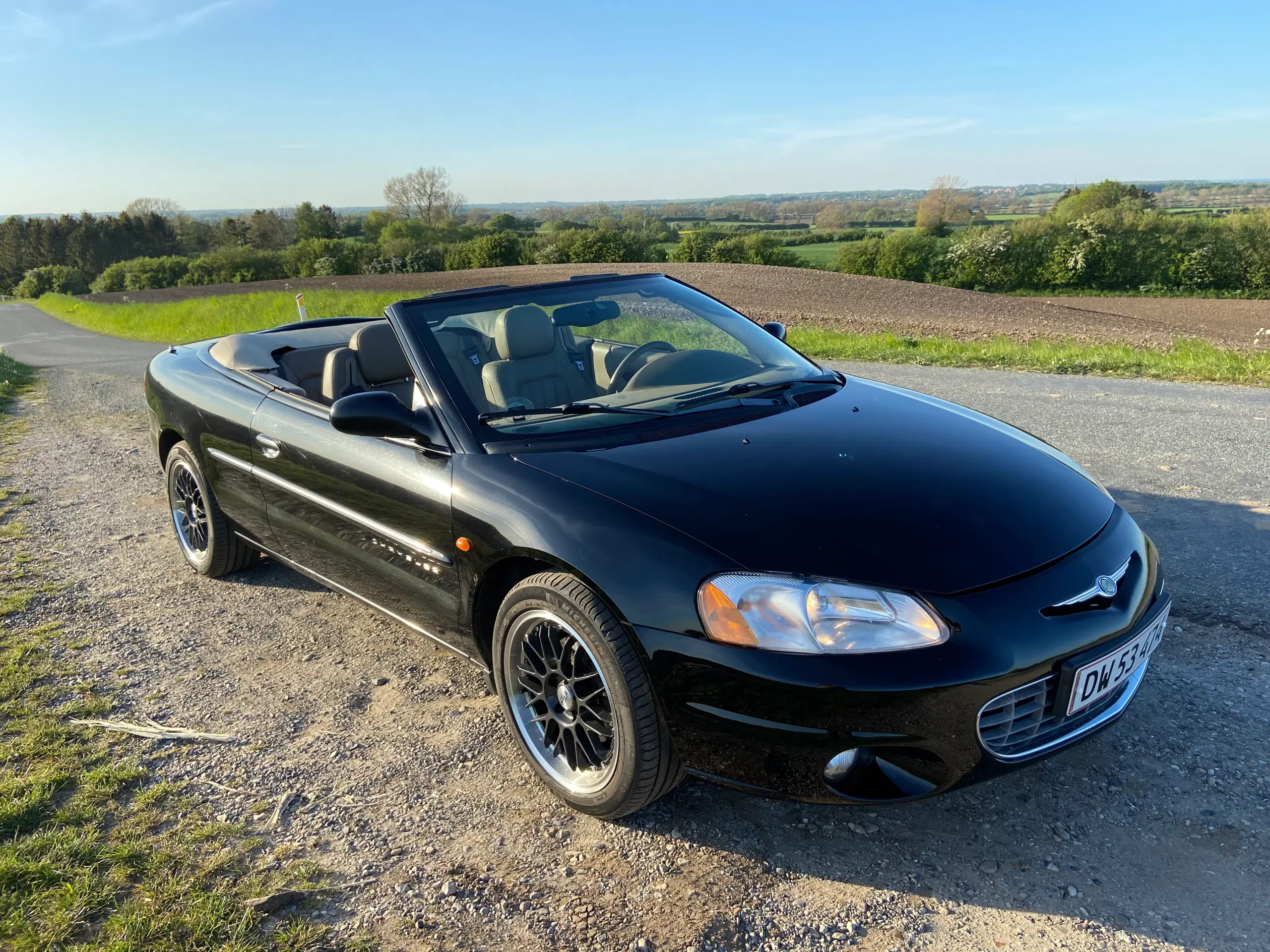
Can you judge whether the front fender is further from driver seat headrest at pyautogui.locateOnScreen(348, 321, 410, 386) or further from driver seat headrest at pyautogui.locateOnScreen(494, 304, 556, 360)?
driver seat headrest at pyautogui.locateOnScreen(348, 321, 410, 386)

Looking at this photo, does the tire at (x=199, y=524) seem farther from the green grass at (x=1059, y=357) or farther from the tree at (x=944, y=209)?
the tree at (x=944, y=209)

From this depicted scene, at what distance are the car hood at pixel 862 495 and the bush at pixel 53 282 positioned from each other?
82.3 metres

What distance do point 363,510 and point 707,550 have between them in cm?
156

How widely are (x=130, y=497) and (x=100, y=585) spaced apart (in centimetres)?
197

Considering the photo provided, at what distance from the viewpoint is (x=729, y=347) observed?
12.2 ft

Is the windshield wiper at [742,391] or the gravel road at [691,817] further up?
the windshield wiper at [742,391]

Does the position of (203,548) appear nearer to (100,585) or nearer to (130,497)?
(100,585)

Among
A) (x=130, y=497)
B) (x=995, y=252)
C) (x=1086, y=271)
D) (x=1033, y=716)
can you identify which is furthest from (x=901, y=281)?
(x=1033, y=716)

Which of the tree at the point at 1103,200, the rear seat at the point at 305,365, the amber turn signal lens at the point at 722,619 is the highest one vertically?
the tree at the point at 1103,200

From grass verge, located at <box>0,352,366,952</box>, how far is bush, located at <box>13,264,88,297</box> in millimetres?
81012

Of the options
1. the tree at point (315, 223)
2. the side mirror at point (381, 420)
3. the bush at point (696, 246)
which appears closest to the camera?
the side mirror at point (381, 420)

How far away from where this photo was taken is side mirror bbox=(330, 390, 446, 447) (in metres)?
2.87

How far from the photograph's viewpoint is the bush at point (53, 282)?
72.1 meters

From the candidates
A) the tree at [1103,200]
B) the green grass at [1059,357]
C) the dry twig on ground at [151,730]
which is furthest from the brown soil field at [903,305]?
the dry twig on ground at [151,730]
